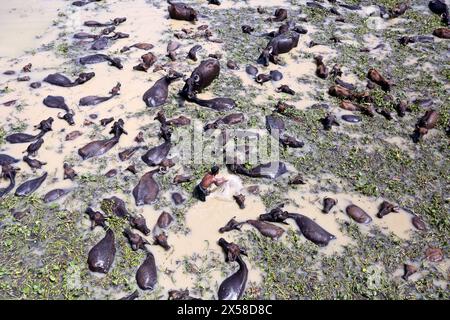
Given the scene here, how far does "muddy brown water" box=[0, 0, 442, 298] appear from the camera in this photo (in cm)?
565

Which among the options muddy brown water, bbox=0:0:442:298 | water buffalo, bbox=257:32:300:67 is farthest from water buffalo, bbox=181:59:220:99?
water buffalo, bbox=257:32:300:67

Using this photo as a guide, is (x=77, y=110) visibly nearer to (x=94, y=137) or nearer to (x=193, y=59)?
(x=94, y=137)

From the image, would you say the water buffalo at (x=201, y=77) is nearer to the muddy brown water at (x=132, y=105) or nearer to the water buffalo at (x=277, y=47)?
the muddy brown water at (x=132, y=105)

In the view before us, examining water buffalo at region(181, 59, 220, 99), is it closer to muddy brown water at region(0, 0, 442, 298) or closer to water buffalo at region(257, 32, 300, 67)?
muddy brown water at region(0, 0, 442, 298)

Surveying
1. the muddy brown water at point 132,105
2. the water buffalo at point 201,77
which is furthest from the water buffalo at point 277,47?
the water buffalo at point 201,77

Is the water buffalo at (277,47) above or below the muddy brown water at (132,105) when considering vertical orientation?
above

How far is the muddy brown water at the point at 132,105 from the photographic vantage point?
5.65 metres

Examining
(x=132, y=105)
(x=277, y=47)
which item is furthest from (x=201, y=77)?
(x=277, y=47)

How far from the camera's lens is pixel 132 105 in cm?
772

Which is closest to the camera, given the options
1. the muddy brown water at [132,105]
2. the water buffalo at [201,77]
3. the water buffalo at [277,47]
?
the muddy brown water at [132,105]

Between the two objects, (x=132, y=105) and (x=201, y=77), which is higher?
(x=201, y=77)

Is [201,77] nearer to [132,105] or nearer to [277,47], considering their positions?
[132,105]
